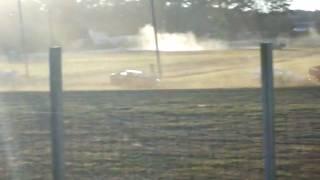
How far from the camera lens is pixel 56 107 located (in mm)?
5781

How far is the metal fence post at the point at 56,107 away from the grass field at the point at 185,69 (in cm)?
2238

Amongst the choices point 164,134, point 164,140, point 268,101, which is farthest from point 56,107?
point 164,134

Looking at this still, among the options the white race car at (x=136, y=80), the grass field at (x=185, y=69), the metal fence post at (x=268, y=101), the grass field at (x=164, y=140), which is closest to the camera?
the metal fence post at (x=268, y=101)

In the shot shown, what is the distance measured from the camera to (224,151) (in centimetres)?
1034

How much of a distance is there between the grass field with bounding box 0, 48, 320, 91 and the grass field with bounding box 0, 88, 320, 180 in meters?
10.4

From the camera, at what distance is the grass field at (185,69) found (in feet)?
101

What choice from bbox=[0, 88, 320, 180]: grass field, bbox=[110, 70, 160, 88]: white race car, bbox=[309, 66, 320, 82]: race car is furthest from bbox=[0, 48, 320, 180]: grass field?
bbox=[110, 70, 160, 88]: white race car

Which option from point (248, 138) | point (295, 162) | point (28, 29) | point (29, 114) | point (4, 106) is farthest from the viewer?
point (28, 29)

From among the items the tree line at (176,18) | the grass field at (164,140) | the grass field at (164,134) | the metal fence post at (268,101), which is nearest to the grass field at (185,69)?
the grass field at (164,134)

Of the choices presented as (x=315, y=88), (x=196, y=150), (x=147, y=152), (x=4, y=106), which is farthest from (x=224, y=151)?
(x=315, y=88)

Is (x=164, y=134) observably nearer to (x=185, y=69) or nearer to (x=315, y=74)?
(x=315, y=74)

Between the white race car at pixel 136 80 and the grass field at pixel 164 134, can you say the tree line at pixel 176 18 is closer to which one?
the white race car at pixel 136 80

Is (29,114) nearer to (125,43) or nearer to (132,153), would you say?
(132,153)

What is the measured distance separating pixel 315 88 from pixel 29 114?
11347 millimetres
